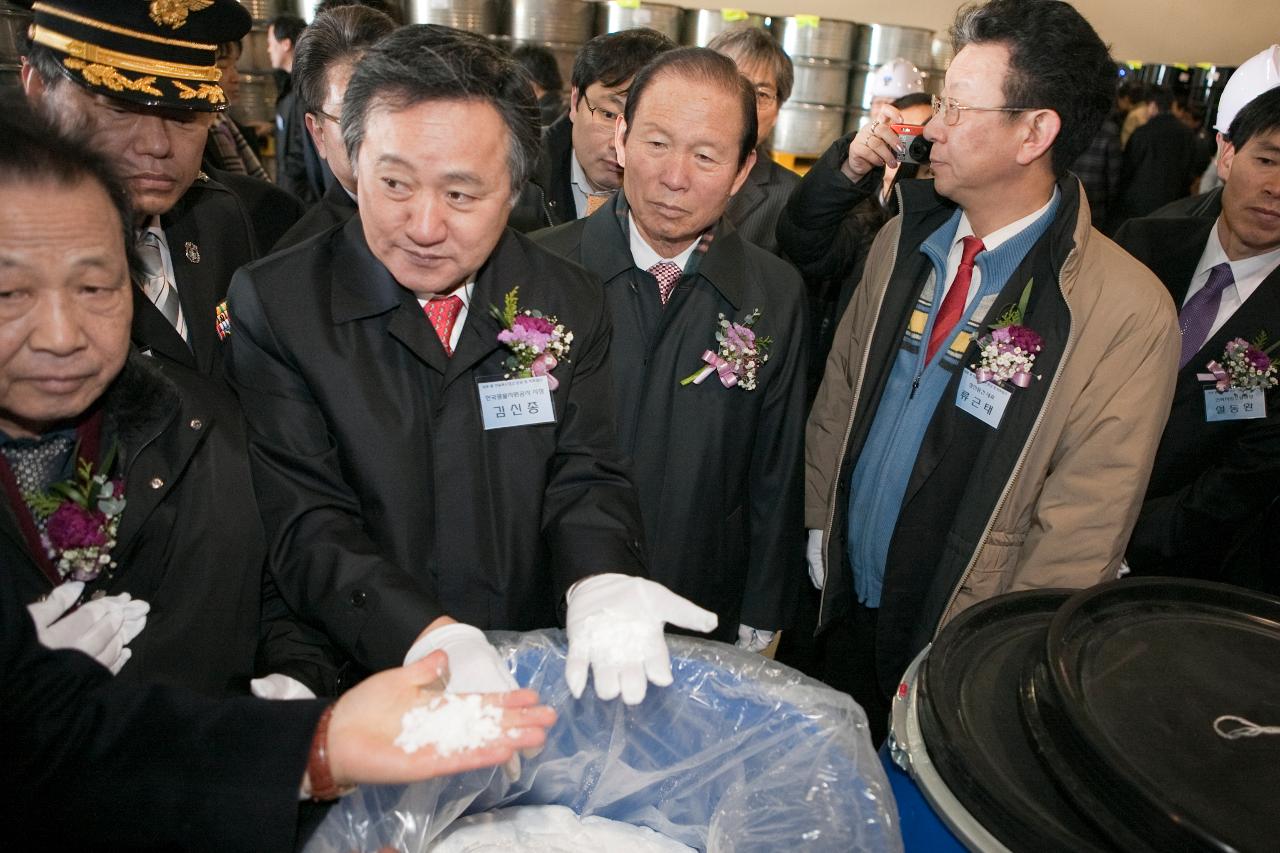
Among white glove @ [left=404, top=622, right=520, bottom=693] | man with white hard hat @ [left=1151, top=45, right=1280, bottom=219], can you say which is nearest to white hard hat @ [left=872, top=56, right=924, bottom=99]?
man with white hard hat @ [left=1151, top=45, right=1280, bottom=219]

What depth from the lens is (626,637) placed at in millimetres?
1197

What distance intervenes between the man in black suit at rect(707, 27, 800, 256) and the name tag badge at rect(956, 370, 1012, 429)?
3.89ft

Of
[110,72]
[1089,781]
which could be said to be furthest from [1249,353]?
[110,72]

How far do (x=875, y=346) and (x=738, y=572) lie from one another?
66cm

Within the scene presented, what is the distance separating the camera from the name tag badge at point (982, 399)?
1.81 meters

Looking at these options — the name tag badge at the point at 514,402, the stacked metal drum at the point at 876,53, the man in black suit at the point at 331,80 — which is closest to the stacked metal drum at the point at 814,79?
the stacked metal drum at the point at 876,53

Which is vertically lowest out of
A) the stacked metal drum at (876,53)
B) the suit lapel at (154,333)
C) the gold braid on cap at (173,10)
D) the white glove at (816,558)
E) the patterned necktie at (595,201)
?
the white glove at (816,558)

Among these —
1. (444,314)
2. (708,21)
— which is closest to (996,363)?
(444,314)

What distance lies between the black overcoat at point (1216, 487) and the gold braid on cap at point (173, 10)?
95.1 inches

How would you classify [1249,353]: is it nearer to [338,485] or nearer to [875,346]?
[875,346]

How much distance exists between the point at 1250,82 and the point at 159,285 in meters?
3.32

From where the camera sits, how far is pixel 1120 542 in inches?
70.1

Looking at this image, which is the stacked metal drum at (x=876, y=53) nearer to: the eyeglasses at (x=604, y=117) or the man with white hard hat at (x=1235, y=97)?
the man with white hard hat at (x=1235, y=97)

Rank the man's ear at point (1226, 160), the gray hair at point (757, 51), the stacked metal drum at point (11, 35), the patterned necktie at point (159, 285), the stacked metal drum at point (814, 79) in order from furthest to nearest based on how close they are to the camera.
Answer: the stacked metal drum at point (814, 79), the gray hair at point (757, 51), the stacked metal drum at point (11, 35), the man's ear at point (1226, 160), the patterned necktie at point (159, 285)
